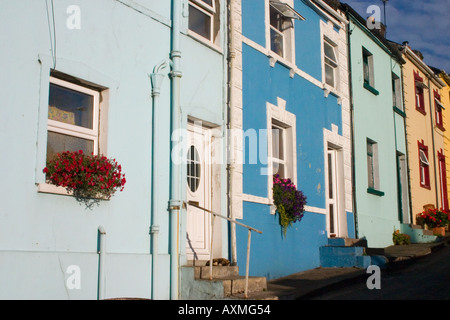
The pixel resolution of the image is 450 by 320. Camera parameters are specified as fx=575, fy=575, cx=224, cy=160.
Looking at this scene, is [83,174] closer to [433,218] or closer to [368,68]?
[368,68]

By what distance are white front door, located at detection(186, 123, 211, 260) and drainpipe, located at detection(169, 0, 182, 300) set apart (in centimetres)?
72

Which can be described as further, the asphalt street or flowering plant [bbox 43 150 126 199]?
the asphalt street

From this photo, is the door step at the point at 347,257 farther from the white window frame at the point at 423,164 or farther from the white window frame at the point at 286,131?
the white window frame at the point at 423,164

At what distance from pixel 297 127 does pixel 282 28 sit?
2.30 metres

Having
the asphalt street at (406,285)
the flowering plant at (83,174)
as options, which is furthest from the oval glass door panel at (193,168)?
the asphalt street at (406,285)

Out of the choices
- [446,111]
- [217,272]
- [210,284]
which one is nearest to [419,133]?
[446,111]

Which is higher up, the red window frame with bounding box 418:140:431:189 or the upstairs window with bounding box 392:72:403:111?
the upstairs window with bounding box 392:72:403:111

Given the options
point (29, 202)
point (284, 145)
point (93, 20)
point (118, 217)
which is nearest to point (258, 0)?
point (284, 145)

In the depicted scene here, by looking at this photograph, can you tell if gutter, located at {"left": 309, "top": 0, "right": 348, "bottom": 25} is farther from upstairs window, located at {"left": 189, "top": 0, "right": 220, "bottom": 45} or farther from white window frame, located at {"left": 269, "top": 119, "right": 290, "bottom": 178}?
upstairs window, located at {"left": 189, "top": 0, "right": 220, "bottom": 45}

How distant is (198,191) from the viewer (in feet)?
32.7

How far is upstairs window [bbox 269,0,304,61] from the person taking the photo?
41.1ft

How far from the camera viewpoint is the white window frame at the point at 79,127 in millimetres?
7445

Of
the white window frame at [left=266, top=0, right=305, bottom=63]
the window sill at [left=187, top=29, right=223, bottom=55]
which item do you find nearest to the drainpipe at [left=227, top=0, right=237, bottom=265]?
the window sill at [left=187, top=29, right=223, bottom=55]

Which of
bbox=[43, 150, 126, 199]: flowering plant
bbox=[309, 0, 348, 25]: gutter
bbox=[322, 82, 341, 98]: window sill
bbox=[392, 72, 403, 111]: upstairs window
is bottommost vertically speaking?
bbox=[43, 150, 126, 199]: flowering plant
